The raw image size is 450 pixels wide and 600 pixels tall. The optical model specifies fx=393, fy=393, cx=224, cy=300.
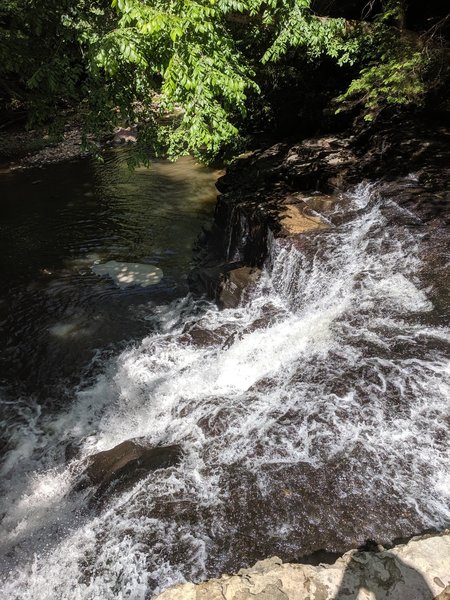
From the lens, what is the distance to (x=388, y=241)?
7309 millimetres

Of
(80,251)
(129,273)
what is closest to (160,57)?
(129,273)

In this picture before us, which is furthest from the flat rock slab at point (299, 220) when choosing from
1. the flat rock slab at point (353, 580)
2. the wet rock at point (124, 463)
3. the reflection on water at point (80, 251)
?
the flat rock slab at point (353, 580)

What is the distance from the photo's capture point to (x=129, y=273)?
396 inches

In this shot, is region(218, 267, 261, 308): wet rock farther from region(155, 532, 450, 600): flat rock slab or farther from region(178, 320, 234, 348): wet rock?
region(155, 532, 450, 600): flat rock slab

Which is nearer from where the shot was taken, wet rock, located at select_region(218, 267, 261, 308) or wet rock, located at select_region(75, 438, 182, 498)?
wet rock, located at select_region(75, 438, 182, 498)

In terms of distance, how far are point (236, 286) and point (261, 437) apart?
410 cm

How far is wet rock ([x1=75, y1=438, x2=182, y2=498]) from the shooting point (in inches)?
189

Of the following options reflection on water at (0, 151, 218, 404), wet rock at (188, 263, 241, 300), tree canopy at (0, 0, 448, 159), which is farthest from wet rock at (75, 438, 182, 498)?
wet rock at (188, 263, 241, 300)

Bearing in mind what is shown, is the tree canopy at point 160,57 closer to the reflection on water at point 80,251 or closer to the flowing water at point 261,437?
the flowing water at point 261,437


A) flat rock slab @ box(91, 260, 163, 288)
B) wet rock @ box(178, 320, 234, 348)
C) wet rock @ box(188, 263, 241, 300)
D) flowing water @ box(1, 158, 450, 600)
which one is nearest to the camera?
flowing water @ box(1, 158, 450, 600)

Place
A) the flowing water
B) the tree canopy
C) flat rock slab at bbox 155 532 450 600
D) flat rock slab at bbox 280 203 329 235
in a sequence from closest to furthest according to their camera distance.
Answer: flat rock slab at bbox 155 532 450 600 → the flowing water → the tree canopy → flat rock slab at bbox 280 203 329 235

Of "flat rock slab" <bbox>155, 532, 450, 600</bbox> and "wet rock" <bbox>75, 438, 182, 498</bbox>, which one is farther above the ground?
"flat rock slab" <bbox>155, 532, 450, 600</bbox>

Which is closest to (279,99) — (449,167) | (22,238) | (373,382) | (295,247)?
(449,167)

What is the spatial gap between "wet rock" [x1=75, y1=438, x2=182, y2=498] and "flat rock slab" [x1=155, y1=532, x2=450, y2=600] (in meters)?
2.05
